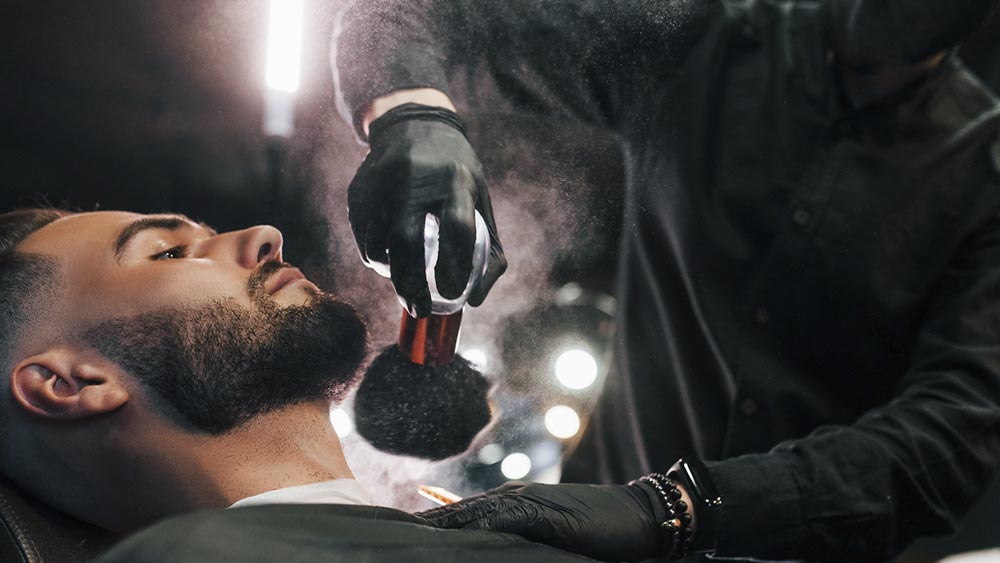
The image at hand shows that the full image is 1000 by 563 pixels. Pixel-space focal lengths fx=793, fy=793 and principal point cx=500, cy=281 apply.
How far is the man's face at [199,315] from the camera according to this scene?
94 centimetres

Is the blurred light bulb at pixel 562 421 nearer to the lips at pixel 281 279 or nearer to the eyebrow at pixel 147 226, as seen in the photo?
the lips at pixel 281 279

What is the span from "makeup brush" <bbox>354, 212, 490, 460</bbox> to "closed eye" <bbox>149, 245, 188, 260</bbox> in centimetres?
24

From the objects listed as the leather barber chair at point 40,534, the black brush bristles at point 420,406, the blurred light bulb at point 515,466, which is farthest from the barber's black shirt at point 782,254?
the leather barber chair at point 40,534

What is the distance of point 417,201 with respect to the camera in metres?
0.97

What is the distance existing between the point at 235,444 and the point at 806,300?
2.65ft

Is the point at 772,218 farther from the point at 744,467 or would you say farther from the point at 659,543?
the point at 659,543

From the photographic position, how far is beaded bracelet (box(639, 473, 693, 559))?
1.06m

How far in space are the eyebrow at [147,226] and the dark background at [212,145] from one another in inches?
0.6

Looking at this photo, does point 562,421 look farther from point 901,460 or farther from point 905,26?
point 905,26

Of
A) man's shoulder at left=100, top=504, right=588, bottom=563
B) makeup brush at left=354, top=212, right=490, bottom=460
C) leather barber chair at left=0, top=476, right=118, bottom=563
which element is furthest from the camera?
makeup brush at left=354, top=212, right=490, bottom=460

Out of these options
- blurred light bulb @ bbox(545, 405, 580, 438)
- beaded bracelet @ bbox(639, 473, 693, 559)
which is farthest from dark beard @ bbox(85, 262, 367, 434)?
beaded bracelet @ bbox(639, 473, 693, 559)

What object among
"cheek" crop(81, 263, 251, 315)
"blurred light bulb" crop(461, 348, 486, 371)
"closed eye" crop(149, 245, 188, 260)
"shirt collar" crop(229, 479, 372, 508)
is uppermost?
"closed eye" crop(149, 245, 188, 260)

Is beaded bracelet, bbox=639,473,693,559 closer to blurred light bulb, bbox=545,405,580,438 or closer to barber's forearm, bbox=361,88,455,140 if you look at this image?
blurred light bulb, bbox=545,405,580,438

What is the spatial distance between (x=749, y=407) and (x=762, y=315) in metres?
0.14
